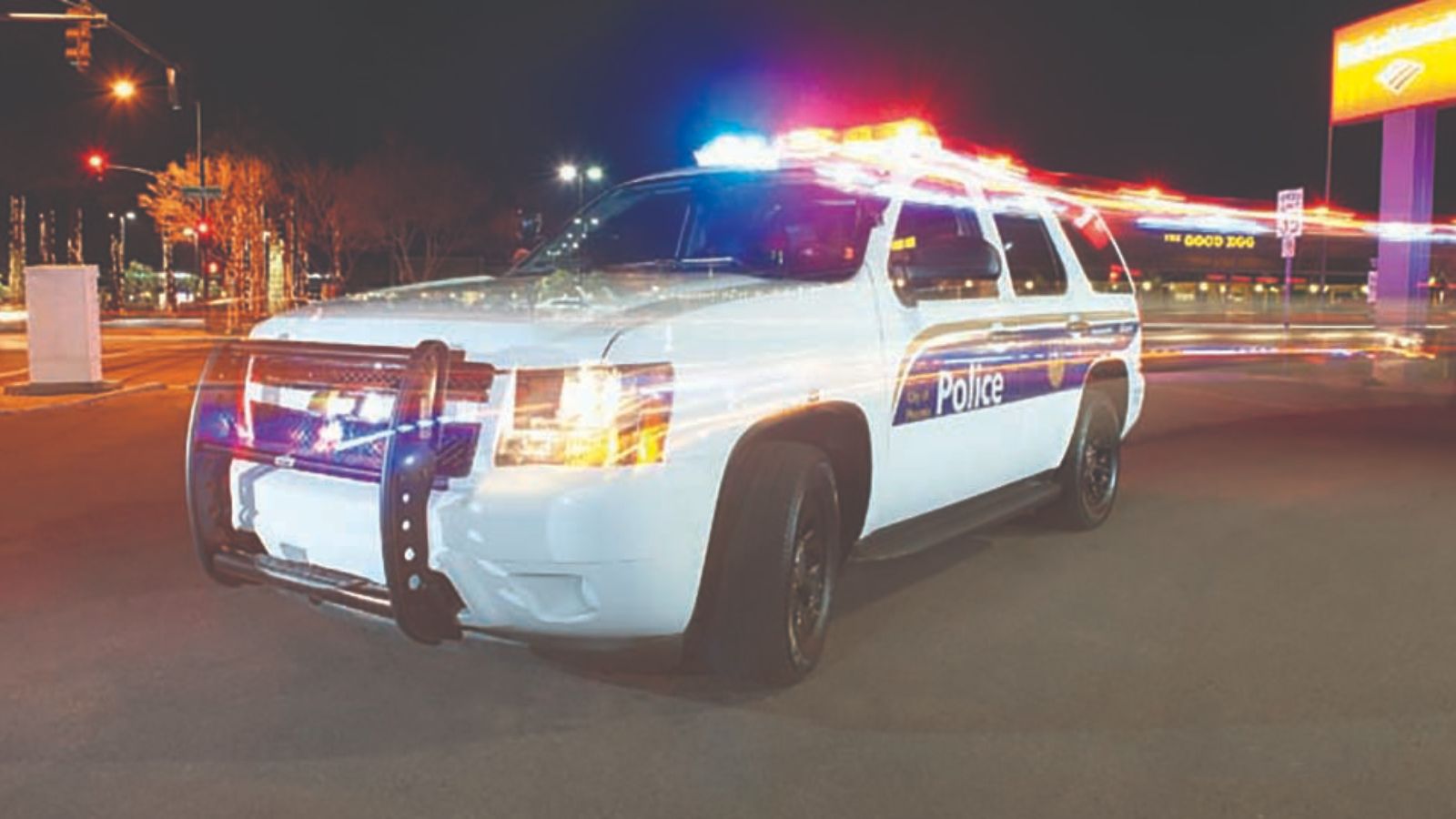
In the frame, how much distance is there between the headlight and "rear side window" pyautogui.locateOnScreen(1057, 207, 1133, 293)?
4163 mm

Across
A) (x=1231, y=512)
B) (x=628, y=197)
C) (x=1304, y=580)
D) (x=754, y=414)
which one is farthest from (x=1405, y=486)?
(x=754, y=414)

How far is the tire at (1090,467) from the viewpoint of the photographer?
7277mm

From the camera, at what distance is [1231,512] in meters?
8.34

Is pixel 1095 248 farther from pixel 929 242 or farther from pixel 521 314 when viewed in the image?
pixel 521 314

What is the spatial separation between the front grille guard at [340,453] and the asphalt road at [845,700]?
1.46 ft

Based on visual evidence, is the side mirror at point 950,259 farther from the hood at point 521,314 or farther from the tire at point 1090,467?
the tire at point 1090,467

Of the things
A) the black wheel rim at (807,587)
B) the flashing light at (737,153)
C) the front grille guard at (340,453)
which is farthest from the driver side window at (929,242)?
the front grille guard at (340,453)

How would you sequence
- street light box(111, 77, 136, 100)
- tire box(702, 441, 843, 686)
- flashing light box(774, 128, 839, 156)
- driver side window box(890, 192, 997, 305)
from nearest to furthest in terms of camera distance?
tire box(702, 441, 843, 686) < driver side window box(890, 192, 997, 305) < flashing light box(774, 128, 839, 156) < street light box(111, 77, 136, 100)

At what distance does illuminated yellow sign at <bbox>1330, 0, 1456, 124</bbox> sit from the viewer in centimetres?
2283

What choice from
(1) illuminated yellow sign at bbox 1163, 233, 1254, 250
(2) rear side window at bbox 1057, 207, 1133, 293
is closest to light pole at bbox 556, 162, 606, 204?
(1) illuminated yellow sign at bbox 1163, 233, 1254, 250

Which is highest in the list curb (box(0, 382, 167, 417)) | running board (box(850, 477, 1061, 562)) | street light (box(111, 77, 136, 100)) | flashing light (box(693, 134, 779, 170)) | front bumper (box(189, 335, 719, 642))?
street light (box(111, 77, 136, 100))

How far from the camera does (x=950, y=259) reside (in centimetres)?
522

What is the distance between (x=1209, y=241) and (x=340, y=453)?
54961mm

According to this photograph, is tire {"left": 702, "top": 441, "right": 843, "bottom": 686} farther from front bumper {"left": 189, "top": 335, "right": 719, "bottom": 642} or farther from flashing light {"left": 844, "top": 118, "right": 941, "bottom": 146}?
flashing light {"left": 844, "top": 118, "right": 941, "bottom": 146}
